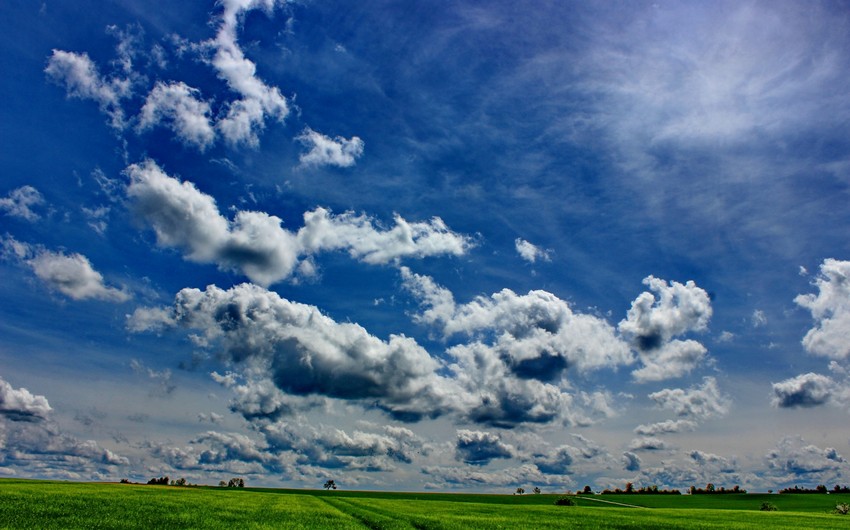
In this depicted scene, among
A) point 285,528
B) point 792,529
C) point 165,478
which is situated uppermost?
point 285,528

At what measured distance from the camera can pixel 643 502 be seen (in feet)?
445

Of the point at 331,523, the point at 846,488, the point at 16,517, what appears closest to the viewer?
the point at 16,517

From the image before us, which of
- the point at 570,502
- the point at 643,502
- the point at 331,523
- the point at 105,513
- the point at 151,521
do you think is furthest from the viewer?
the point at 643,502

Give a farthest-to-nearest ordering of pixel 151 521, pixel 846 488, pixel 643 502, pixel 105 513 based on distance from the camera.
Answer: pixel 846 488, pixel 643 502, pixel 105 513, pixel 151 521

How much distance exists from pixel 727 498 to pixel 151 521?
591 ft

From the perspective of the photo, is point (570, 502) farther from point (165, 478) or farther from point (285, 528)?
point (165, 478)

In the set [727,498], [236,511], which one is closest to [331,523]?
[236,511]

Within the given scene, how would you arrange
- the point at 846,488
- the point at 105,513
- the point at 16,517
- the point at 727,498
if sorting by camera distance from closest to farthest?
the point at 16,517 < the point at 105,513 < the point at 727,498 < the point at 846,488

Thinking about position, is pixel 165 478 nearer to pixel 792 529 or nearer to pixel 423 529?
pixel 423 529

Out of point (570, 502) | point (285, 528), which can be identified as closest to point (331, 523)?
point (285, 528)

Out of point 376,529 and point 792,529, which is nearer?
point 376,529

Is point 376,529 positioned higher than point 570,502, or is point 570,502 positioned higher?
point 376,529

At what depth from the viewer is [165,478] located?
161 m

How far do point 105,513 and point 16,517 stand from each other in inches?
217
